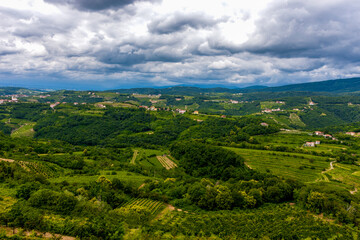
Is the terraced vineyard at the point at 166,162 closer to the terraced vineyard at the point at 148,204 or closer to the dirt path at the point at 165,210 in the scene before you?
the terraced vineyard at the point at 148,204

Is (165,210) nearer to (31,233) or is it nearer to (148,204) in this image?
(148,204)

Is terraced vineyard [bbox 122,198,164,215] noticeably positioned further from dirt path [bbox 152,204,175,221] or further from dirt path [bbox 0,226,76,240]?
dirt path [bbox 0,226,76,240]

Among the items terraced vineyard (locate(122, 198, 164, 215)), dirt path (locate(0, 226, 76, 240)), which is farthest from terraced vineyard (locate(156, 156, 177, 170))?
dirt path (locate(0, 226, 76, 240))

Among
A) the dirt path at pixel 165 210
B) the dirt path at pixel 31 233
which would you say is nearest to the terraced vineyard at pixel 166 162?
the dirt path at pixel 165 210

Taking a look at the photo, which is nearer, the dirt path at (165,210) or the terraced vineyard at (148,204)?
the dirt path at (165,210)

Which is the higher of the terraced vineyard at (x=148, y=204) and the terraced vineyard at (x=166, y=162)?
the terraced vineyard at (x=148, y=204)

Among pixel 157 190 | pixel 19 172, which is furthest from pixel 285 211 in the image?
pixel 19 172

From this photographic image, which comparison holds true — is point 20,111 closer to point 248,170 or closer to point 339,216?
point 248,170
